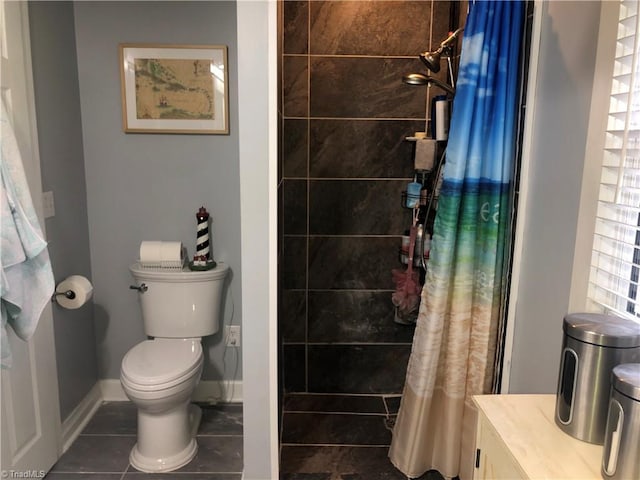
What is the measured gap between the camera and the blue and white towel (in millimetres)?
1729

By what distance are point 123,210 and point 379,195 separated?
135cm

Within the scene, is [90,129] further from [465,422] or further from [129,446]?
[465,422]

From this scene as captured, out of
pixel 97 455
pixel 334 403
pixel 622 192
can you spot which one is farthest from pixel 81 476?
pixel 622 192

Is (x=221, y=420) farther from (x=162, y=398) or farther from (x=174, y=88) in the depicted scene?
(x=174, y=88)

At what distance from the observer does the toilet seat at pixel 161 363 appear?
223cm

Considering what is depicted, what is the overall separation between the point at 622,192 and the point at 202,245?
191 centimetres

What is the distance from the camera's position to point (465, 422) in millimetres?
2137

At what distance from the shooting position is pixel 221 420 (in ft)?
9.04

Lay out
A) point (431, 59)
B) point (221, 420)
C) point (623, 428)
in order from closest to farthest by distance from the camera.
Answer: point (623, 428) < point (431, 59) < point (221, 420)

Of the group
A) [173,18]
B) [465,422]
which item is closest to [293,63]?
[173,18]

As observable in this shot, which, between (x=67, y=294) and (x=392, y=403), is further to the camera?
(x=392, y=403)

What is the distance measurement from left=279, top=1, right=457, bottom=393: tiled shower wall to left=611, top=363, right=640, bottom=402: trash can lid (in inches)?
67.9

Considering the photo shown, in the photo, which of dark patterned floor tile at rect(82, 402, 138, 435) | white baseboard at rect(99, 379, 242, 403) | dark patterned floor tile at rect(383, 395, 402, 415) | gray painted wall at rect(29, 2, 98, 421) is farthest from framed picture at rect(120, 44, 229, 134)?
dark patterned floor tile at rect(383, 395, 402, 415)

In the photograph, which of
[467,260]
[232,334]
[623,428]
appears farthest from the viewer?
[232,334]
